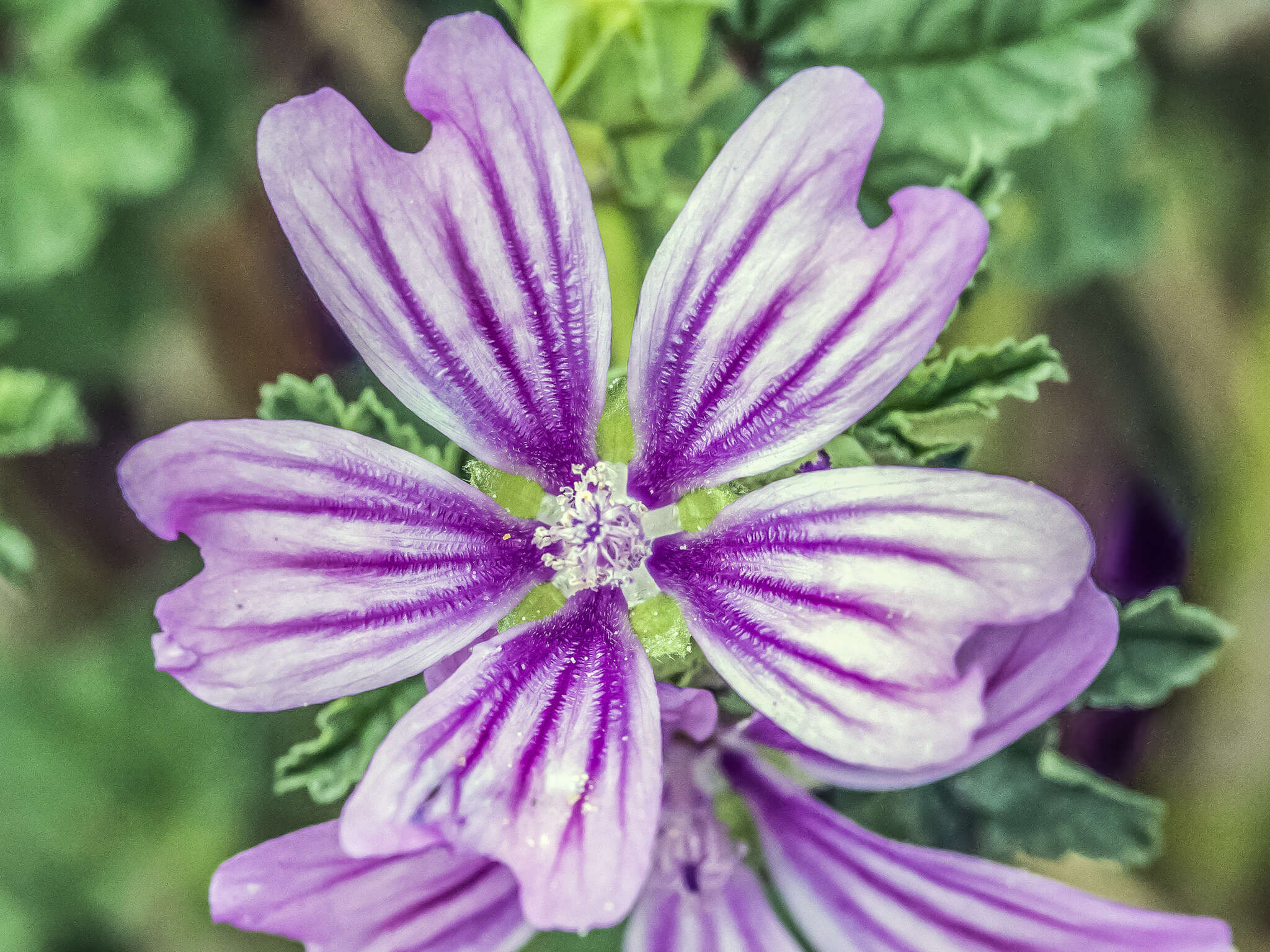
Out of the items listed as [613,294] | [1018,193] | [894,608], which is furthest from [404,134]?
[894,608]

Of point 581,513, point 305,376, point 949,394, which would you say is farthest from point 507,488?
point 305,376

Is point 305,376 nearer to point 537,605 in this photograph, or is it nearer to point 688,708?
point 537,605

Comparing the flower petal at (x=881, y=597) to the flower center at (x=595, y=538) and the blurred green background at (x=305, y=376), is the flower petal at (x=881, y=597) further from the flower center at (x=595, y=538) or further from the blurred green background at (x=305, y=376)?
the blurred green background at (x=305, y=376)

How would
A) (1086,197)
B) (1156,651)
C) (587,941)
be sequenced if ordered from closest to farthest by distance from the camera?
1. (1156,651)
2. (587,941)
3. (1086,197)

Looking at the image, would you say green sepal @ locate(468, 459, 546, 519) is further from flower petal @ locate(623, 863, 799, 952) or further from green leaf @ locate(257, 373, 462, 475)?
flower petal @ locate(623, 863, 799, 952)

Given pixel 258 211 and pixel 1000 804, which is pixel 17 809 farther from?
pixel 1000 804

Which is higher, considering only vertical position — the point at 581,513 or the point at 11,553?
the point at 11,553

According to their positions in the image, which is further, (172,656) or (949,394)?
(949,394)
